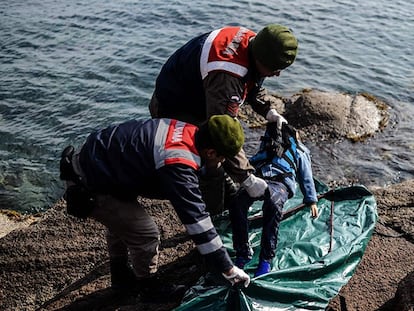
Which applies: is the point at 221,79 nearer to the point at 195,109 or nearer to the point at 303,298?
the point at 195,109

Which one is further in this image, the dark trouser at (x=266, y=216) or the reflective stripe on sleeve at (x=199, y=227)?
the dark trouser at (x=266, y=216)

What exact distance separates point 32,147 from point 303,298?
6.01 m

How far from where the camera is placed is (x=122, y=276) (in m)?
4.57

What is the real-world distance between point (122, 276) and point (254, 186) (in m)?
1.51

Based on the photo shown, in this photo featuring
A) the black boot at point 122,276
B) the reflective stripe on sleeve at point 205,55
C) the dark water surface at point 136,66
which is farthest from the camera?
the dark water surface at point 136,66

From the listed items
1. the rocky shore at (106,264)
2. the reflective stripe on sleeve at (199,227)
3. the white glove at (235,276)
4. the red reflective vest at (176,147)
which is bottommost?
the rocky shore at (106,264)

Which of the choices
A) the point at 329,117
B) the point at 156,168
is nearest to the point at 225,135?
the point at 156,168

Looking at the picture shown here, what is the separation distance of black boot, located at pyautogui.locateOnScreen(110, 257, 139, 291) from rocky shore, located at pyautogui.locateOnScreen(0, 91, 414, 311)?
11 centimetres

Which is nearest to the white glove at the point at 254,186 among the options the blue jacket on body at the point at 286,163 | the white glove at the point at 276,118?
the blue jacket on body at the point at 286,163

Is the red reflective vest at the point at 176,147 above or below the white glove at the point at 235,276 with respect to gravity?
above

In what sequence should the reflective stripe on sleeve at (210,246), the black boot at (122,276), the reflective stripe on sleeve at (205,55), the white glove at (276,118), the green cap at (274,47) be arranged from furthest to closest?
1. the white glove at (276,118)
2. the black boot at (122,276)
3. the reflective stripe on sleeve at (205,55)
4. the green cap at (274,47)
5. the reflective stripe on sleeve at (210,246)

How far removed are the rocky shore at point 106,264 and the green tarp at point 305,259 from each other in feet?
0.76

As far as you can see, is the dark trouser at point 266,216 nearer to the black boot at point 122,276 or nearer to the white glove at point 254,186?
the white glove at point 254,186

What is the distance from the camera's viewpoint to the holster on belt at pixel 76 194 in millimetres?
3832
